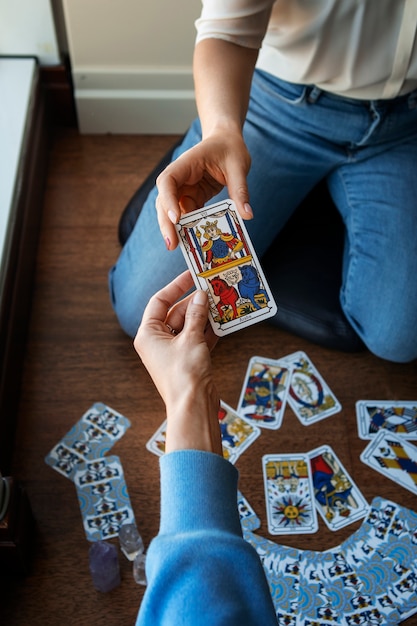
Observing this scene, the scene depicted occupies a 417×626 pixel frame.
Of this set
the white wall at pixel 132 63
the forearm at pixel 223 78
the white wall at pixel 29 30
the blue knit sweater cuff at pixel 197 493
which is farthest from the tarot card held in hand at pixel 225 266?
the white wall at pixel 29 30

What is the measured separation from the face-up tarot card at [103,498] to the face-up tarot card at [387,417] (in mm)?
691

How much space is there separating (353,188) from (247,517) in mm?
962

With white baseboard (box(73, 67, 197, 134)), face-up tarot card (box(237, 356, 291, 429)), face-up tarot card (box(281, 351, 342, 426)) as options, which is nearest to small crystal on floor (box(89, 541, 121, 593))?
face-up tarot card (box(237, 356, 291, 429))

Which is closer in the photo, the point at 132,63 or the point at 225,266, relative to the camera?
the point at 225,266

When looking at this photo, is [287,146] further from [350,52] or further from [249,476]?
[249,476]

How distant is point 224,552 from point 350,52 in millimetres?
1293

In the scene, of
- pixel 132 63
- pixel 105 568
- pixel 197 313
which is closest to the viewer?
pixel 197 313

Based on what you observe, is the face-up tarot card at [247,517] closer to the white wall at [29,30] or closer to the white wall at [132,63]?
the white wall at [132,63]


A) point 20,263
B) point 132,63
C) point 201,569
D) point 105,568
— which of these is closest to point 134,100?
point 132,63

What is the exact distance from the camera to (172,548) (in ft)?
3.14

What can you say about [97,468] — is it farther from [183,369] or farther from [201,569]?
[201,569]

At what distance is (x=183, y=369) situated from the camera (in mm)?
1205

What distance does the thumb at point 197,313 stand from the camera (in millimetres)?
1312

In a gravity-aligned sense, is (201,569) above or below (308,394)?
above
